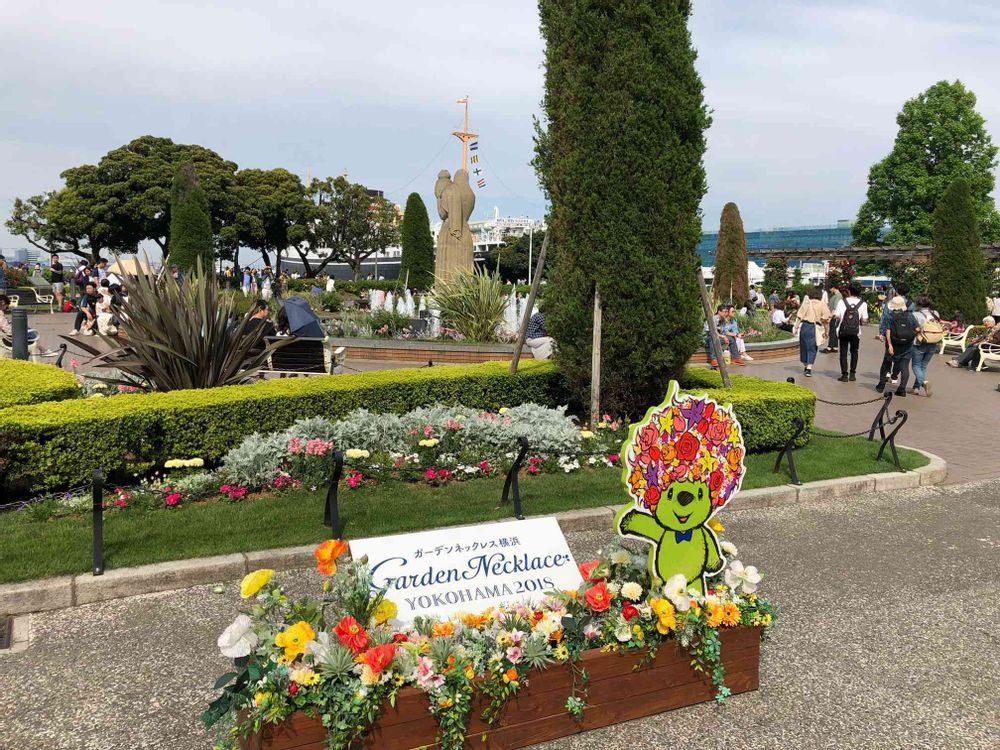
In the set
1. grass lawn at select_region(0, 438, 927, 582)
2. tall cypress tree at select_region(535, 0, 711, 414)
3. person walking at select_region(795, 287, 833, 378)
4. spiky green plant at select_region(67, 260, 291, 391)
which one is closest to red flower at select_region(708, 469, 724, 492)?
grass lawn at select_region(0, 438, 927, 582)

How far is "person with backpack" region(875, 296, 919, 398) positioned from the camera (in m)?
11.7

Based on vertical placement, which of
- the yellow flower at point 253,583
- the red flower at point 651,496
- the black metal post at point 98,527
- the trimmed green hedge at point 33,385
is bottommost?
the black metal post at point 98,527

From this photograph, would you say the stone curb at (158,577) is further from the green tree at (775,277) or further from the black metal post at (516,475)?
the green tree at (775,277)

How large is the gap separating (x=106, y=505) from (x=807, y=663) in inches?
184

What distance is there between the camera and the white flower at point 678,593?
3.22 m

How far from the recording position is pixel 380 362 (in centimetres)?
1570

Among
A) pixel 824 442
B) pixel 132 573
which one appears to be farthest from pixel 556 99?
pixel 132 573

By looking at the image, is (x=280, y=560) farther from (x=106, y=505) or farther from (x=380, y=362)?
(x=380, y=362)

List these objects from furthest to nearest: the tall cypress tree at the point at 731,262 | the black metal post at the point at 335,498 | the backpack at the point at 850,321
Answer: the tall cypress tree at the point at 731,262 < the backpack at the point at 850,321 < the black metal post at the point at 335,498

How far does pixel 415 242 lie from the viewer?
3462 cm

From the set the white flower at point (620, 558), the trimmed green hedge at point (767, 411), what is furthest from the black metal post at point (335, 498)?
the trimmed green hedge at point (767, 411)

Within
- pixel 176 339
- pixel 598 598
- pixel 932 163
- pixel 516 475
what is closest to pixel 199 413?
pixel 176 339

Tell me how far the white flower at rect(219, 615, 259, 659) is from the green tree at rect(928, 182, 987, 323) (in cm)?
2426

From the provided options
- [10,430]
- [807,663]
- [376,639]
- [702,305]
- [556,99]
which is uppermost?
[556,99]
